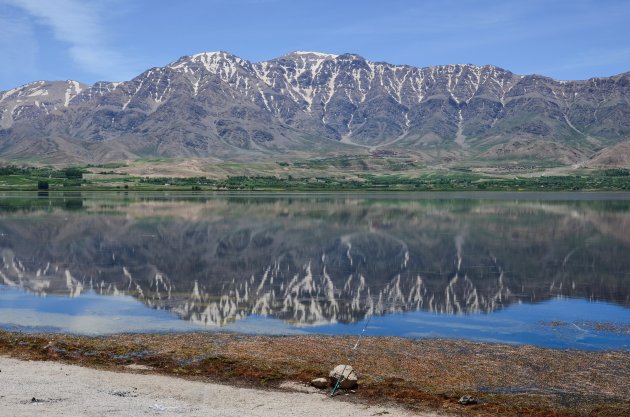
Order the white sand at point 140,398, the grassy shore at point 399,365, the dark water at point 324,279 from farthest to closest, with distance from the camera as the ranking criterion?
the dark water at point 324,279 → the grassy shore at point 399,365 → the white sand at point 140,398

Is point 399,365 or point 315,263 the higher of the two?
point 315,263

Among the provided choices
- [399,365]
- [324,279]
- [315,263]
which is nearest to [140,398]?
[399,365]

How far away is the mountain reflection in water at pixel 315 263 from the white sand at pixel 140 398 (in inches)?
484

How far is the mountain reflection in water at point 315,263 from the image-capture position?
43562mm

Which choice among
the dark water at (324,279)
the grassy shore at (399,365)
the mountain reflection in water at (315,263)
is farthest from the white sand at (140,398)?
the mountain reflection in water at (315,263)

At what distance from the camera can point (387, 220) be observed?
113m

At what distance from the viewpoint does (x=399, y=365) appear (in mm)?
27641

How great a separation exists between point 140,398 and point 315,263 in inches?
1546

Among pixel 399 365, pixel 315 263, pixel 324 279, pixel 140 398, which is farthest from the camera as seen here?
pixel 315 263

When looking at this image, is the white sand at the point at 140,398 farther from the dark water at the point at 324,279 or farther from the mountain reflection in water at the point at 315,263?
the mountain reflection in water at the point at 315,263

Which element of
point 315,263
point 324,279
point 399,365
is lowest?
point 399,365

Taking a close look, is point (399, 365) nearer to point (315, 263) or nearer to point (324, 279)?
point (324, 279)

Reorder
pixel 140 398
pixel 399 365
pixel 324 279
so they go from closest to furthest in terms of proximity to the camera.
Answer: pixel 140 398 → pixel 399 365 → pixel 324 279

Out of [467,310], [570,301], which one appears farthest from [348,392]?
[570,301]
